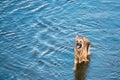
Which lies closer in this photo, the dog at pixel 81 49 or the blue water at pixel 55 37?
the dog at pixel 81 49

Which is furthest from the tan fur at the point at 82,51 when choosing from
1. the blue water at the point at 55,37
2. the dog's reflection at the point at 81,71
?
the blue water at the point at 55,37

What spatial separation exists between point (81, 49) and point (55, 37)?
151 inches

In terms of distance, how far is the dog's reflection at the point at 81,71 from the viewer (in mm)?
17864

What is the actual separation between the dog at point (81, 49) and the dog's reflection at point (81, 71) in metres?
0.21

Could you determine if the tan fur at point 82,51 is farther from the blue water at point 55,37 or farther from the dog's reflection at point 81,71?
the blue water at point 55,37

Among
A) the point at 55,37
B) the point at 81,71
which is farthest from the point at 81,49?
the point at 55,37

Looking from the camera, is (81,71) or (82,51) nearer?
(82,51)

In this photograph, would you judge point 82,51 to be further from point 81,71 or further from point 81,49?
point 81,71

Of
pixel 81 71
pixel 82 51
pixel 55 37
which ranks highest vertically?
pixel 82 51

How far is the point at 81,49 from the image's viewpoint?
18.0 metres

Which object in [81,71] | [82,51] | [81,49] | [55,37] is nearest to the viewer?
[81,49]

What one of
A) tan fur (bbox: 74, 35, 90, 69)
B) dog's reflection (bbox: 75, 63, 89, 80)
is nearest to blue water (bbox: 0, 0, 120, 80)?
dog's reflection (bbox: 75, 63, 89, 80)

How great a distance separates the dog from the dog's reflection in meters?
0.21

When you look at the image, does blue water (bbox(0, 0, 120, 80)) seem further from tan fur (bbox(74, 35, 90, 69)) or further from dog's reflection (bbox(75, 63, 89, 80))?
tan fur (bbox(74, 35, 90, 69))
